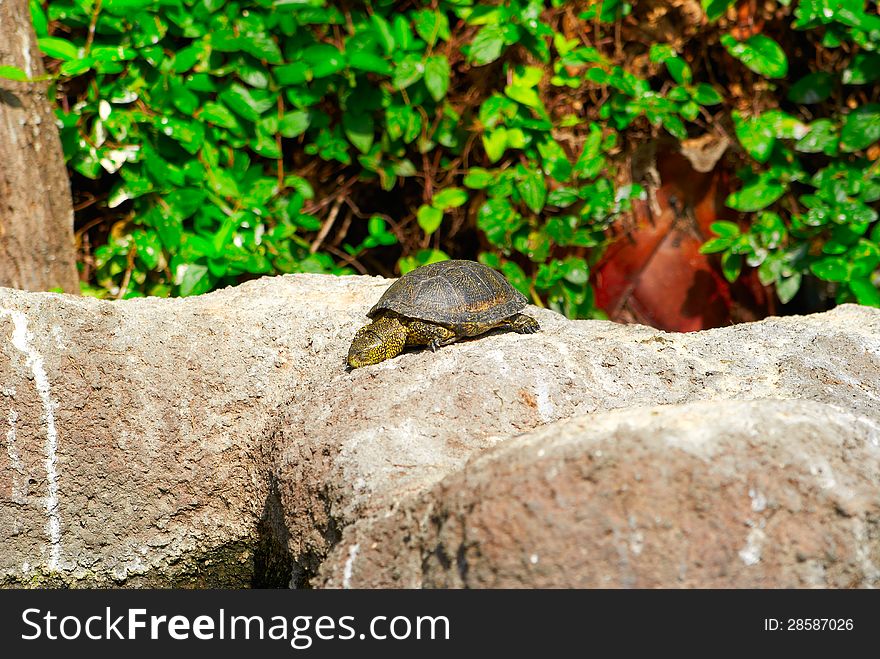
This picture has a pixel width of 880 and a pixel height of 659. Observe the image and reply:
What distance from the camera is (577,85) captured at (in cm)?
575

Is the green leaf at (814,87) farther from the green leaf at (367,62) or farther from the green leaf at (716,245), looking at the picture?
the green leaf at (367,62)

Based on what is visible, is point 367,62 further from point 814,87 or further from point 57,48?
point 814,87

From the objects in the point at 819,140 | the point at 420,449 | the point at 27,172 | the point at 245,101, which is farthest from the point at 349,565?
the point at 819,140

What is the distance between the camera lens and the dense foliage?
5.25m

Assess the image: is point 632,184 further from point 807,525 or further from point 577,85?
point 807,525

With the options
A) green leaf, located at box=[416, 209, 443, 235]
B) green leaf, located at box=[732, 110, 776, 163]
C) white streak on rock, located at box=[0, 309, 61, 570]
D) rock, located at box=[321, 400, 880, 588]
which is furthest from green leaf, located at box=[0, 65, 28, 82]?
green leaf, located at box=[732, 110, 776, 163]

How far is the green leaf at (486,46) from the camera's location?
216 inches

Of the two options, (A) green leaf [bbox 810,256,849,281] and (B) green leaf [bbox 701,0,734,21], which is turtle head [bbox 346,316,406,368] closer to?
(A) green leaf [bbox 810,256,849,281]

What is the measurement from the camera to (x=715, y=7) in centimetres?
565

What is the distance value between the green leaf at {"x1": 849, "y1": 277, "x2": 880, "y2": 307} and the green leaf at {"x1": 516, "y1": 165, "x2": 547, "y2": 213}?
1.80 m

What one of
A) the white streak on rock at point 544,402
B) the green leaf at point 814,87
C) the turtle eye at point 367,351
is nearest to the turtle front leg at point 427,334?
the turtle eye at point 367,351

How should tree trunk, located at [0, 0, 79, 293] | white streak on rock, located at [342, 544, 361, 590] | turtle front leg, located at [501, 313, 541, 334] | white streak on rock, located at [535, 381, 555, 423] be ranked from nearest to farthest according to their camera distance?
white streak on rock, located at [342, 544, 361, 590], white streak on rock, located at [535, 381, 555, 423], turtle front leg, located at [501, 313, 541, 334], tree trunk, located at [0, 0, 79, 293]

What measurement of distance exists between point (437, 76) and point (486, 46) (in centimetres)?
34
